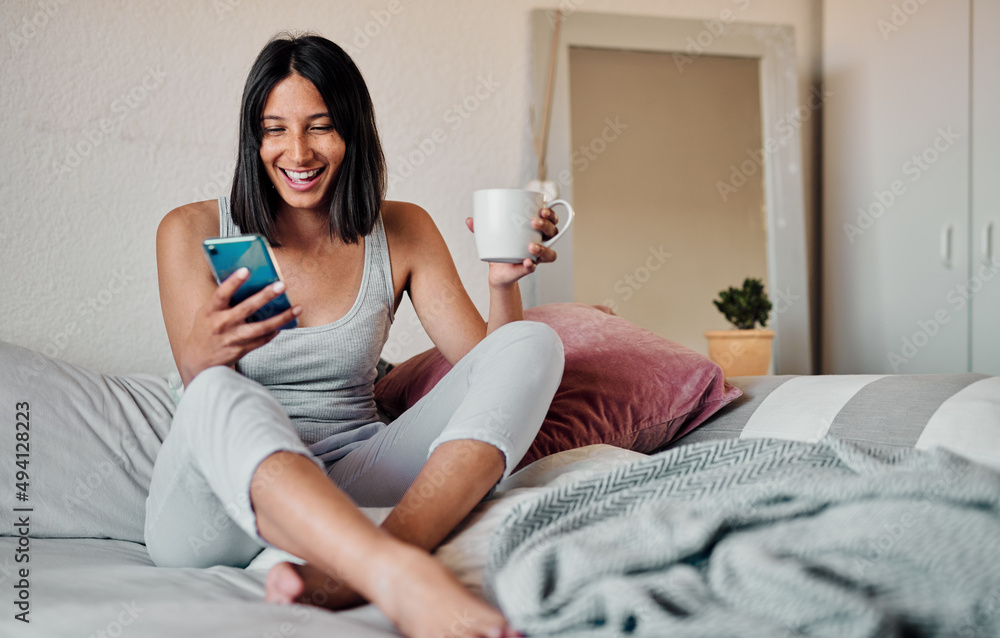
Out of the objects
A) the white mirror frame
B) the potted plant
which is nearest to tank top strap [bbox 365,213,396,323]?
the white mirror frame

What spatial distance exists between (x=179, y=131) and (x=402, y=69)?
2.02 ft

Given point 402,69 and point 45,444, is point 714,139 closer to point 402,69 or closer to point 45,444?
point 402,69

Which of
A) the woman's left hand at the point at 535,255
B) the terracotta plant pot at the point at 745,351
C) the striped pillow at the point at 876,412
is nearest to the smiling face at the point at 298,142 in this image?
the woman's left hand at the point at 535,255

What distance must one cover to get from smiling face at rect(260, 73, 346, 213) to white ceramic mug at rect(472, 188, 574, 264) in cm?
32

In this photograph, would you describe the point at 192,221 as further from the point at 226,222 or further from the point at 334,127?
the point at 334,127

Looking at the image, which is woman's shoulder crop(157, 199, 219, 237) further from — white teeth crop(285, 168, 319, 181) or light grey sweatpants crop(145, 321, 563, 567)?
light grey sweatpants crop(145, 321, 563, 567)

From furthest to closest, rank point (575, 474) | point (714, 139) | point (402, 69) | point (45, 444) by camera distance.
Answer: point (714, 139), point (402, 69), point (45, 444), point (575, 474)

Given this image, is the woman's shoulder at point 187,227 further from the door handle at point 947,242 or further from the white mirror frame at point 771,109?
the door handle at point 947,242

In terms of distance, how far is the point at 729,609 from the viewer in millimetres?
568

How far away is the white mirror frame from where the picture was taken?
231 centimetres

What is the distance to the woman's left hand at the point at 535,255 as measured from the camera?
105 centimetres

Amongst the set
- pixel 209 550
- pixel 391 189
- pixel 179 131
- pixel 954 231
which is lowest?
pixel 209 550

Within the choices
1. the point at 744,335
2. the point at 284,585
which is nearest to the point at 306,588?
the point at 284,585

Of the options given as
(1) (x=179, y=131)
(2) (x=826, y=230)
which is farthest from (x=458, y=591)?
(2) (x=826, y=230)
